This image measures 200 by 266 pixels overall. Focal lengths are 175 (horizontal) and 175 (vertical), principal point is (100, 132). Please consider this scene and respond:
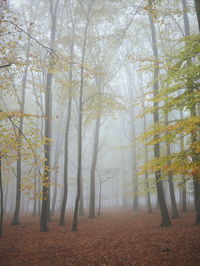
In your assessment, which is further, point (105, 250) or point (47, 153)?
point (47, 153)

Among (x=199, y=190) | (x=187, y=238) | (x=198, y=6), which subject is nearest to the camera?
(x=198, y=6)

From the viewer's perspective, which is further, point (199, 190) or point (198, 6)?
point (199, 190)

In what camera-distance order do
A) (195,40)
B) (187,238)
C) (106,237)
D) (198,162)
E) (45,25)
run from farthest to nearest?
(45,25) < (106,237) < (187,238) < (195,40) < (198,162)

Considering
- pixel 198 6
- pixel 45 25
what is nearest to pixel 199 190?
pixel 198 6

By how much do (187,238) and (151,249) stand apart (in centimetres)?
164

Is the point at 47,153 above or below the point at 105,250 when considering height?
above

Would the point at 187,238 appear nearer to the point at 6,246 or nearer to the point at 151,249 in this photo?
the point at 151,249

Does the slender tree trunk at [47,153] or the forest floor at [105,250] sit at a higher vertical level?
the slender tree trunk at [47,153]

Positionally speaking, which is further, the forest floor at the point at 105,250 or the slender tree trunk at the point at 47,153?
the slender tree trunk at the point at 47,153

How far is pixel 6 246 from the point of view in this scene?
7.18 metres

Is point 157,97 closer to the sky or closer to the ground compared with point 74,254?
closer to the sky

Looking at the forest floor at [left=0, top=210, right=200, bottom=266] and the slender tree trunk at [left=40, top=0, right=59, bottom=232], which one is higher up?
the slender tree trunk at [left=40, top=0, right=59, bottom=232]

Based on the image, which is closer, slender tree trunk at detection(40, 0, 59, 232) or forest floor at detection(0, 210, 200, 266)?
forest floor at detection(0, 210, 200, 266)

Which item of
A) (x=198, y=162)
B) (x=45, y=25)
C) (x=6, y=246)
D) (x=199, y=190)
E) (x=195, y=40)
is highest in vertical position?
(x=45, y=25)
